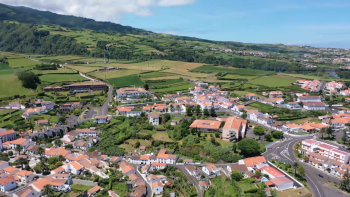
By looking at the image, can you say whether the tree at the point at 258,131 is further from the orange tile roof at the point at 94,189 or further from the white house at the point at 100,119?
the orange tile roof at the point at 94,189

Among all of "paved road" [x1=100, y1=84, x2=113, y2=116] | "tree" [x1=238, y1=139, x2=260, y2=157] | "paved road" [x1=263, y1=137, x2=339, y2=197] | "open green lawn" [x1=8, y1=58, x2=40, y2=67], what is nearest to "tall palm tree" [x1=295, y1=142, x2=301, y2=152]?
"paved road" [x1=263, y1=137, x2=339, y2=197]

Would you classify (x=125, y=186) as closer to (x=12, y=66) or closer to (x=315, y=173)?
(x=315, y=173)

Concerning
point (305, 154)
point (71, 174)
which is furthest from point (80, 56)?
point (305, 154)

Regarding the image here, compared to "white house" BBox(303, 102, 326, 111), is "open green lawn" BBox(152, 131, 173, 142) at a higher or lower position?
lower

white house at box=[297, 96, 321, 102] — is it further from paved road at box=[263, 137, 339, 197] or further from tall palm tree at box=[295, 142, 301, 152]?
tall palm tree at box=[295, 142, 301, 152]

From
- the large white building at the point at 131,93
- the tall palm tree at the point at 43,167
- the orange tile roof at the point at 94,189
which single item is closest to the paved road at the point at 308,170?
the orange tile roof at the point at 94,189

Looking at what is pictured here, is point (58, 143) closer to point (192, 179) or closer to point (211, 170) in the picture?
point (192, 179)

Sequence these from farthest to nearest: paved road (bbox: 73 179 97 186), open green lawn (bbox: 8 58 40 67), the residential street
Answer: open green lawn (bbox: 8 58 40 67) < paved road (bbox: 73 179 97 186) < the residential street

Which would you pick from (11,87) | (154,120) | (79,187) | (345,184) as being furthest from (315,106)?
(11,87)
